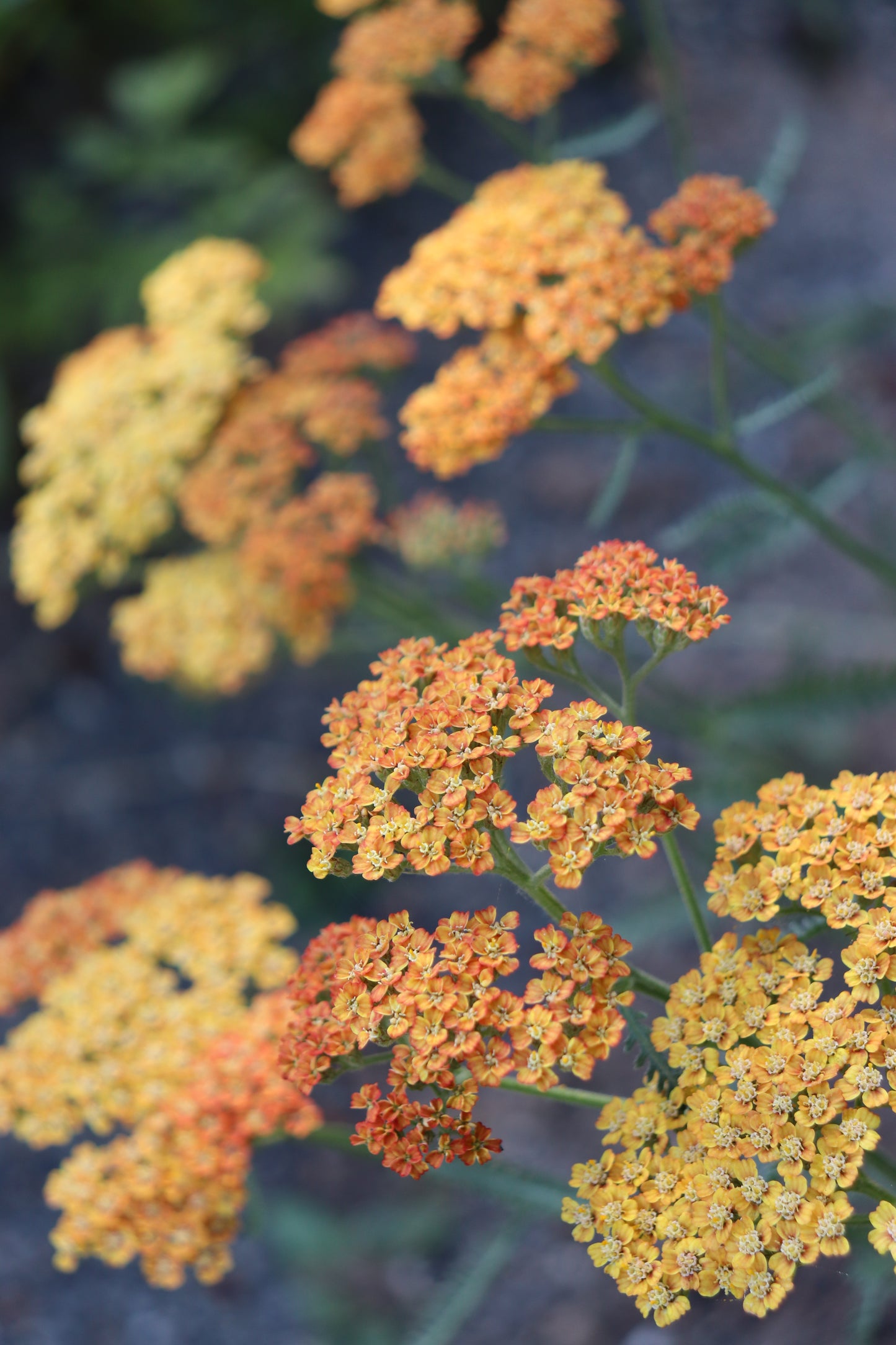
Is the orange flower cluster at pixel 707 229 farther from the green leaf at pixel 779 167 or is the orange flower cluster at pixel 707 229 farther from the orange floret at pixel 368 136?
the orange floret at pixel 368 136

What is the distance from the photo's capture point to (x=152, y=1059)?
1.82 meters

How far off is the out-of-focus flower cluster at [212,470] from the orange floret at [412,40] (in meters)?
0.49

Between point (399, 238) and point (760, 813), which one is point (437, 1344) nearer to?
point (760, 813)

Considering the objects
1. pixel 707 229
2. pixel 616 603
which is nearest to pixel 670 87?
pixel 707 229

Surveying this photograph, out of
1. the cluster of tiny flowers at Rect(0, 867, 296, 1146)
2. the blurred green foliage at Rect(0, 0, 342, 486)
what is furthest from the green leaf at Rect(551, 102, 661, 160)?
the blurred green foliage at Rect(0, 0, 342, 486)

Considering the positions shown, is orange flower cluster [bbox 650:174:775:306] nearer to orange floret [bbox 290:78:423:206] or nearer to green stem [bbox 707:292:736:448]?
green stem [bbox 707:292:736:448]

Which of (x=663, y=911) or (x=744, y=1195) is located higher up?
(x=663, y=911)

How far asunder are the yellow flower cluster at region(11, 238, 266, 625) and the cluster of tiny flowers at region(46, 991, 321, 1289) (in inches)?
45.6

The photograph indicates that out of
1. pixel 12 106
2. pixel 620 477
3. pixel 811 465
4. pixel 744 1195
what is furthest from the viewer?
pixel 12 106

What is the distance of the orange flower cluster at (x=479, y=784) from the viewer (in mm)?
1206

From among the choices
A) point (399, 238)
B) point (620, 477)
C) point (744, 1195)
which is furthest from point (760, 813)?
point (399, 238)

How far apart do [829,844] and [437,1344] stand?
1177 millimetres

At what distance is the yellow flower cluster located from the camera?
97.1 inches

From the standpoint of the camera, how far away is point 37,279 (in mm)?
4465
